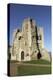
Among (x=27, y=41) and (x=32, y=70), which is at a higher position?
(x=27, y=41)

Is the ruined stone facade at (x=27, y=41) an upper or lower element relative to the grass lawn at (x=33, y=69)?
upper

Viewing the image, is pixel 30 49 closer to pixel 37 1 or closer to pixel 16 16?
pixel 16 16

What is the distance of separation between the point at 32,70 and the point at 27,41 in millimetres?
232

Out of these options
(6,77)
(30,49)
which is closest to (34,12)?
(30,49)

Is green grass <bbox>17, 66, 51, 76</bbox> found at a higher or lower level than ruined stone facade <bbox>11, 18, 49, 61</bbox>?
lower

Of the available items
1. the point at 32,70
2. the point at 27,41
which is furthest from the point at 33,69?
the point at 27,41

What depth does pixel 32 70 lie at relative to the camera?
1635 mm

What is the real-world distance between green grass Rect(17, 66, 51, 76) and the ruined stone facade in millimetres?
70

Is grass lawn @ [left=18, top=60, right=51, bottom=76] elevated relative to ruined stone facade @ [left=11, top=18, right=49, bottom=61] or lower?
lower

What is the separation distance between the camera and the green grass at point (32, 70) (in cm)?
161

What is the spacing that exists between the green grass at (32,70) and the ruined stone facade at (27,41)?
0.23ft

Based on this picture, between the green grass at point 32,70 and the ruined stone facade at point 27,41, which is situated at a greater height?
the ruined stone facade at point 27,41

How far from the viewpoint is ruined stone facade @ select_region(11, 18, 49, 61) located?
161 cm

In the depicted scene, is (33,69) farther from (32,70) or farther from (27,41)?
(27,41)
